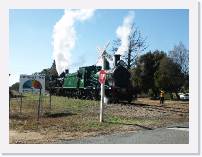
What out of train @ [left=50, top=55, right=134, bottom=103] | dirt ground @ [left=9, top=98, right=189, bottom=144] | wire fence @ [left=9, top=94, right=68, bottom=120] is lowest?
dirt ground @ [left=9, top=98, right=189, bottom=144]

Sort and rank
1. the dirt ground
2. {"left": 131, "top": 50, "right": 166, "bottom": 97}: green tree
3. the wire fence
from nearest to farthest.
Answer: the dirt ground < the wire fence < {"left": 131, "top": 50, "right": 166, "bottom": 97}: green tree

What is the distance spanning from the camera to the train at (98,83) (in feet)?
101

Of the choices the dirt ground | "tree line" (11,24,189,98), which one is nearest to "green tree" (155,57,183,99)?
"tree line" (11,24,189,98)

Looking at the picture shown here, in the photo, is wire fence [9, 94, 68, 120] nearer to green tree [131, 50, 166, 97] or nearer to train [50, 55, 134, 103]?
train [50, 55, 134, 103]

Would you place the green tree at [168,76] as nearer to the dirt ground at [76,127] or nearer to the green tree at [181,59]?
the green tree at [181,59]

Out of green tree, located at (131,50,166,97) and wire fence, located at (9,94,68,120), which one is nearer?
wire fence, located at (9,94,68,120)

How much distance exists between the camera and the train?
30.7 metres

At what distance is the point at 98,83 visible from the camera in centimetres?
3341

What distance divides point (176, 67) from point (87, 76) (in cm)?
1215

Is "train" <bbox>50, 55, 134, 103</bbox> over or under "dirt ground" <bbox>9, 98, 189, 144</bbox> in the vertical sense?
over

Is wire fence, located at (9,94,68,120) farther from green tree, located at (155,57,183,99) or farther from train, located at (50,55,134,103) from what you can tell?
green tree, located at (155,57,183,99)

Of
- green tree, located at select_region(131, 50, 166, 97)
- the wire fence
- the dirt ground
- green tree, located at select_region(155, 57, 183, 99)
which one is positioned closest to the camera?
the dirt ground
